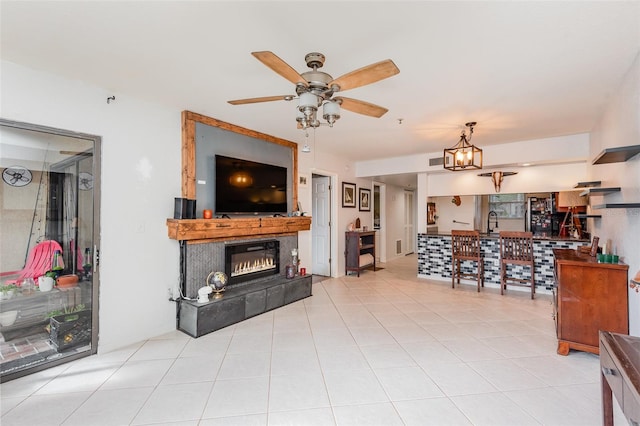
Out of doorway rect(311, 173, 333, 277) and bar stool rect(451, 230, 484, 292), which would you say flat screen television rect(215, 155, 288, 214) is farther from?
bar stool rect(451, 230, 484, 292)

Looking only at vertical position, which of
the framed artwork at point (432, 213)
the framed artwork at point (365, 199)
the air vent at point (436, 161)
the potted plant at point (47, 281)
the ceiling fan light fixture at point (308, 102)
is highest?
the air vent at point (436, 161)

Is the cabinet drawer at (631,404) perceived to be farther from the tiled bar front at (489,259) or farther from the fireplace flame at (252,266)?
the tiled bar front at (489,259)

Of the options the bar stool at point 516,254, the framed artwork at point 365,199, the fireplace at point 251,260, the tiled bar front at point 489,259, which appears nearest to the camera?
the fireplace at point 251,260

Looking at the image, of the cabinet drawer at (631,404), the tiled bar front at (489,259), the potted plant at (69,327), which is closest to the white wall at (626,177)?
the tiled bar front at (489,259)

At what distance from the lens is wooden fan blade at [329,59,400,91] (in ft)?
5.44

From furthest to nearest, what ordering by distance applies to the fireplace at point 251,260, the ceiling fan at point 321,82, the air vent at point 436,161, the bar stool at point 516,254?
the air vent at point 436,161, the bar stool at point 516,254, the fireplace at point 251,260, the ceiling fan at point 321,82

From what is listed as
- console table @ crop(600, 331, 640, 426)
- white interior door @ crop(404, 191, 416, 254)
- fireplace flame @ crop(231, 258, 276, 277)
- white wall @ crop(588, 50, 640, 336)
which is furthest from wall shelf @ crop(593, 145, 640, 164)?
white interior door @ crop(404, 191, 416, 254)

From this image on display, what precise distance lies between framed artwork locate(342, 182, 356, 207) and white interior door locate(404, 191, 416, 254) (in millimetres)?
3187

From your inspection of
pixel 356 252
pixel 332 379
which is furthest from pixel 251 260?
pixel 356 252

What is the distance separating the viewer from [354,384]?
2.20 meters

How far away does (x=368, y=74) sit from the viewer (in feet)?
5.82

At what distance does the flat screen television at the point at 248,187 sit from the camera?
143 inches

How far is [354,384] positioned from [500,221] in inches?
193

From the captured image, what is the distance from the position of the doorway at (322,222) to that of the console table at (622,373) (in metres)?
4.58
